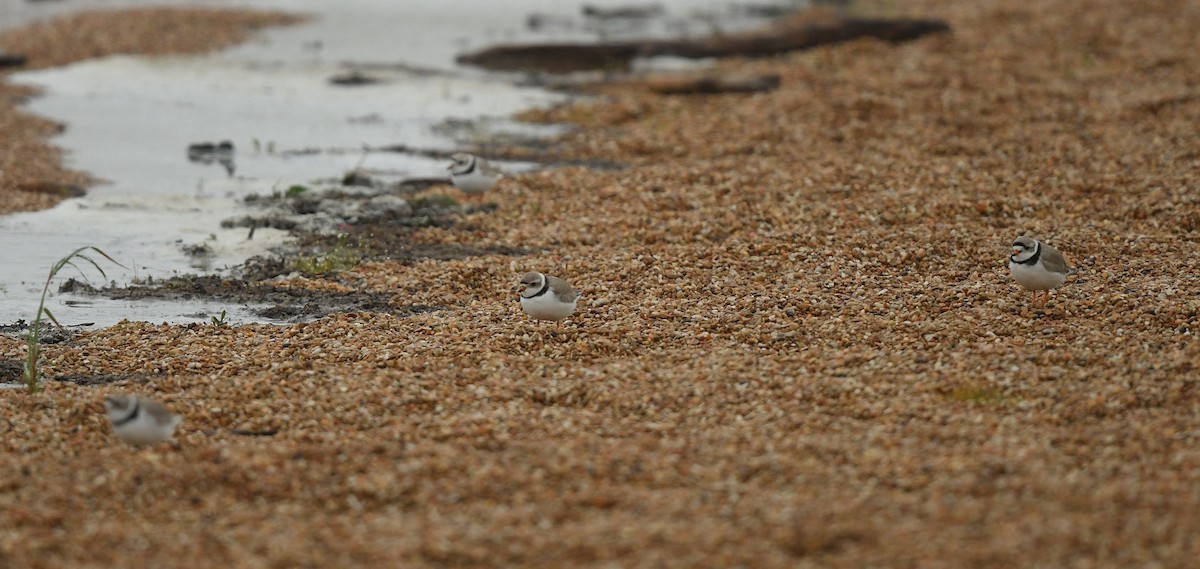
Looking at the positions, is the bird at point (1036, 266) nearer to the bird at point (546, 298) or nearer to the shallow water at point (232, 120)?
the bird at point (546, 298)

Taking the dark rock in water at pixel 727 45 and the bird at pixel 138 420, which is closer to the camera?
the bird at pixel 138 420

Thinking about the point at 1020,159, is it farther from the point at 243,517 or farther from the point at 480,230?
the point at 243,517

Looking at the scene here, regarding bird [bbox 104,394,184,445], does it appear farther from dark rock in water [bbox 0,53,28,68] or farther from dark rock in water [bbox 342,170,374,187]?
dark rock in water [bbox 0,53,28,68]

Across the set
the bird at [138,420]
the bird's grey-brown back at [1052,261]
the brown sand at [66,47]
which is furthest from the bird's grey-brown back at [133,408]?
the brown sand at [66,47]

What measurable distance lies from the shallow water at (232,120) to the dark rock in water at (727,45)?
3.39ft

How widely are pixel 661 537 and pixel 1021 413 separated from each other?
2222 millimetres

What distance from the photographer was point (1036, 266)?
736cm


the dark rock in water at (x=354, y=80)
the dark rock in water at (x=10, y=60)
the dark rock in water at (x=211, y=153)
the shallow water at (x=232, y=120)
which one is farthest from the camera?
the dark rock in water at (x=10, y=60)

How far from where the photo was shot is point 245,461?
5.46 meters

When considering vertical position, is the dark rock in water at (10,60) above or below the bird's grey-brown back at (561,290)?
above

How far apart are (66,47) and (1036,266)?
15.5 m

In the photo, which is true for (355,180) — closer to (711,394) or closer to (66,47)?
(711,394)

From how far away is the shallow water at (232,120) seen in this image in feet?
30.2

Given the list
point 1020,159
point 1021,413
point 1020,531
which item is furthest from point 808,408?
point 1020,159
